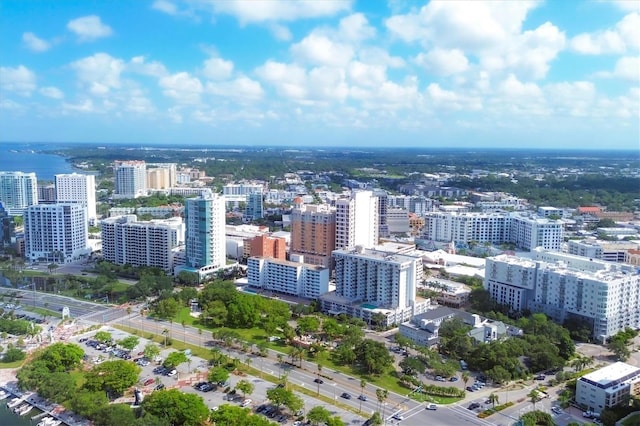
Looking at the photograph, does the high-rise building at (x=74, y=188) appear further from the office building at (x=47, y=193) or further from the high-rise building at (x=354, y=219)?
the high-rise building at (x=354, y=219)

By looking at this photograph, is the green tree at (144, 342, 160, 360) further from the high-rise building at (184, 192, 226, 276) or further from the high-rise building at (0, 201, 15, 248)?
the high-rise building at (0, 201, 15, 248)

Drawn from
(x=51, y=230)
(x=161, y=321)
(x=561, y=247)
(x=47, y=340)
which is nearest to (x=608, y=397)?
(x=161, y=321)

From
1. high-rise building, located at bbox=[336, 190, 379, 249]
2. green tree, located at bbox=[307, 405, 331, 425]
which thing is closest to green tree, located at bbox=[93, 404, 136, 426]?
green tree, located at bbox=[307, 405, 331, 425]

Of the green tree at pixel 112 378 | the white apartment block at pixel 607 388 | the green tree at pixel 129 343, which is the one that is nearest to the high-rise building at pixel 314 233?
the green tree at pixel 129 343

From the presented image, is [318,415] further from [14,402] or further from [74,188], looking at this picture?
[74,188]

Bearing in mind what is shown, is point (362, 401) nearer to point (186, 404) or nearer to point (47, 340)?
point (186, 404)

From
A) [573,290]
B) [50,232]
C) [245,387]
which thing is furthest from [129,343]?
Answer: [50,232]
